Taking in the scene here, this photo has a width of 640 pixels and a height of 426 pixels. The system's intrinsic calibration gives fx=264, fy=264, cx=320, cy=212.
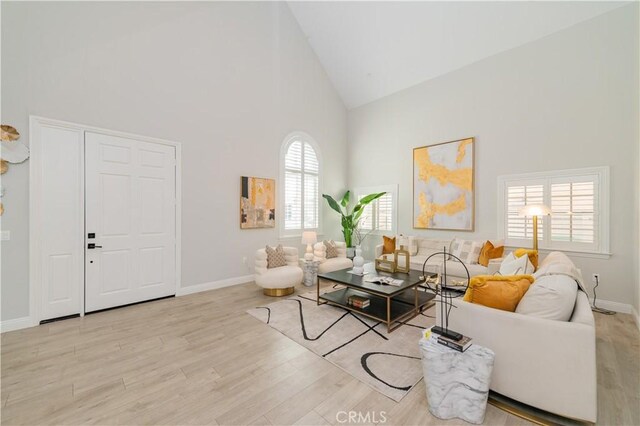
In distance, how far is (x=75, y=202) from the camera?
11.7ft

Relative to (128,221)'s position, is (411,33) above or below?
above

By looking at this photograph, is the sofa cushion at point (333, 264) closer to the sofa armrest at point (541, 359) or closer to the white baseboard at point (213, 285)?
the white baseboard at point (213, 285)

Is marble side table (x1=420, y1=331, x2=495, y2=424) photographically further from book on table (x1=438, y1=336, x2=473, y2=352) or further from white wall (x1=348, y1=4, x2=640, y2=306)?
white wall (x1=348, y1=4, x2=640, y2=306)

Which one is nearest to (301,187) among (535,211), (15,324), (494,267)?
(494,267)

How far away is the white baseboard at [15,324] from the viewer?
310 centimetres

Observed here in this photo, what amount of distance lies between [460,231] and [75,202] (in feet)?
21.1

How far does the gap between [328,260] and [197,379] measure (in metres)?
3.35

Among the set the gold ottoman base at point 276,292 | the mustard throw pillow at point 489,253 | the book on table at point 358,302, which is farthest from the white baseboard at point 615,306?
the gold ottoman base at point 276,292

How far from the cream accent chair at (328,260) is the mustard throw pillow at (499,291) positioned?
3.14 meters

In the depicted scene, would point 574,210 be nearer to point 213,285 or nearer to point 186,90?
point 213,285

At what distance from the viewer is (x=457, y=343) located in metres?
1.79

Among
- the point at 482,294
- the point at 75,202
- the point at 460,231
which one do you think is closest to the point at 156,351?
the point at 75,202

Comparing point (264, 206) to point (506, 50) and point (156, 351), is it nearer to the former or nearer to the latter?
point (156, 351)

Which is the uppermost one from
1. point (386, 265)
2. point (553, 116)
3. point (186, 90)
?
point (186, 90)
